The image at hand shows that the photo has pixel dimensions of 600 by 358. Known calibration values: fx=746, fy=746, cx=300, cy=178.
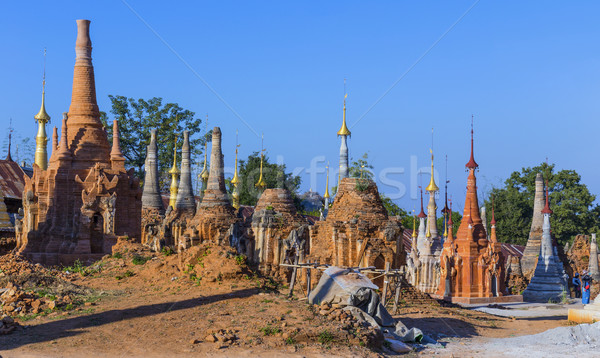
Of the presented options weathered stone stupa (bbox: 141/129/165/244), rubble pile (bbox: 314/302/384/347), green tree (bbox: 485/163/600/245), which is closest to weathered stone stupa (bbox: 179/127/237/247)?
weathered stone stupa (bbox: 141/129/165/244)

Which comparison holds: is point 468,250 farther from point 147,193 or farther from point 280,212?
point 147,193

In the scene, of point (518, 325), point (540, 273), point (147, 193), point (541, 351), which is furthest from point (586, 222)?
point (541, 351)

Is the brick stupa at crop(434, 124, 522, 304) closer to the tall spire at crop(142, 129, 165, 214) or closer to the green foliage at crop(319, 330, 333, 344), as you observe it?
the tall spire at crop(142, 129, 165, 214)

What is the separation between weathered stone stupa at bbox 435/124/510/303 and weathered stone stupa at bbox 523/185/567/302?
5.19 feet

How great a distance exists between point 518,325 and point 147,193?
2182 cm

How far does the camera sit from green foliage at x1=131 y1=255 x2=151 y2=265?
829 inches

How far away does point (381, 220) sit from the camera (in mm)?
23297

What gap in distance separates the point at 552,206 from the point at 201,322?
1660 inches

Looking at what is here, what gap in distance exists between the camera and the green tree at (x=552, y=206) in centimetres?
5075

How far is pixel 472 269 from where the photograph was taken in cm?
2850

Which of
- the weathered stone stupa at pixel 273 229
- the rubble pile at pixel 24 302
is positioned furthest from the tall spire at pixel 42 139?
the rubble pile at pixel 24 302

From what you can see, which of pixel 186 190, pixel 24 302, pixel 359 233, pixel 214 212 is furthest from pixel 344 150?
pixel 24 302

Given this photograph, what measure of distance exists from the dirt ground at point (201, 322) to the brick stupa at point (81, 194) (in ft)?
24.4

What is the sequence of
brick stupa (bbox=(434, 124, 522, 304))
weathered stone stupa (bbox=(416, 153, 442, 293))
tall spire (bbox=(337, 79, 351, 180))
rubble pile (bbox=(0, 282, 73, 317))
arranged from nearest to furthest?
rubble pile (bbox=(0, 282, 73, 317)), brick stupa (bbox=(434, 124, 522, 304)), weathered stone stupa (bbox=(416, 153, 442, 293)), tall spire (bbox=(337, 79, 351, 180))
